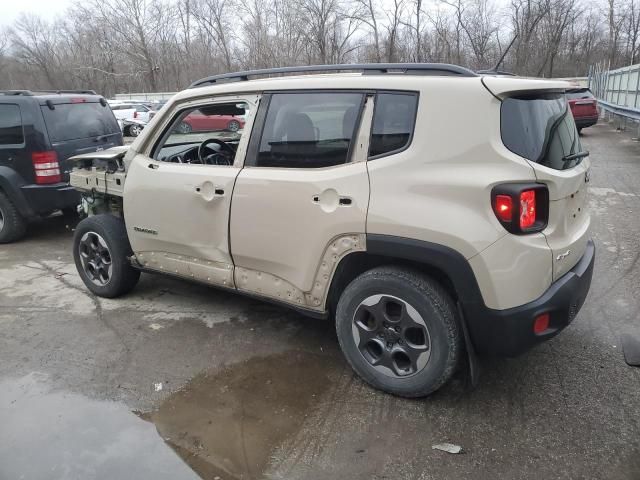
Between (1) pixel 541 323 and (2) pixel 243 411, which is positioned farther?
(2) pixel 243 411

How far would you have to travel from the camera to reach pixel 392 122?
2.86 m

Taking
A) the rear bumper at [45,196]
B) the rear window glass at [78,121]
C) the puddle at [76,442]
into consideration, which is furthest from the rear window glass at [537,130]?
the rear window glass at [78,121]

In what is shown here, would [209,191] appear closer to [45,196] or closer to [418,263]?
[418,263]

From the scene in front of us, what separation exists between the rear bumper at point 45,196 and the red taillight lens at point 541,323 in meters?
→ 5.59

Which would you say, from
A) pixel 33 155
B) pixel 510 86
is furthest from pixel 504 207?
pixel 33 155

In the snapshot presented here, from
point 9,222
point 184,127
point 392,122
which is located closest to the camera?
point 392,122

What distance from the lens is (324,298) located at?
3.21 metres

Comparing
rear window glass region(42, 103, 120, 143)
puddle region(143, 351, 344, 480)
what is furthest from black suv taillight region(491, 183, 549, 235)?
rear window glass region(42, 103, 120, 143)

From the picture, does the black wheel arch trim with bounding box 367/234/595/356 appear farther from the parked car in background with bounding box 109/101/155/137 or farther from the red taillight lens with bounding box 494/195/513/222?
the parked car in background with bounding box 109/101/155/137

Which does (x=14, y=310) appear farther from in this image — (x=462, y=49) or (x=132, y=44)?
(x=132, y=44)

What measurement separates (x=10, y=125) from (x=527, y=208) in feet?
20.6

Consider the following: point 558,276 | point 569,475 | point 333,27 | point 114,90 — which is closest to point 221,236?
point 558,276

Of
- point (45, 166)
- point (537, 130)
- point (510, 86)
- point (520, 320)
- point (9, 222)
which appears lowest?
point (9, 222)

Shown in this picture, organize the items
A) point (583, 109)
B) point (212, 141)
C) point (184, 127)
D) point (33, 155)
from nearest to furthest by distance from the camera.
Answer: point (184, 127), point (212, 141), point (33, 155), point (583, 109)
